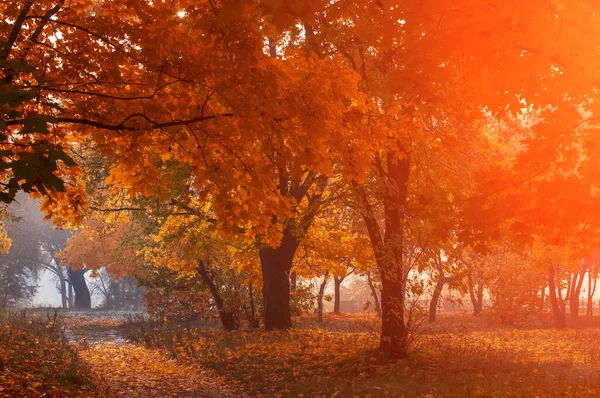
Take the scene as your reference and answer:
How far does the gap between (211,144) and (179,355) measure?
374 inches

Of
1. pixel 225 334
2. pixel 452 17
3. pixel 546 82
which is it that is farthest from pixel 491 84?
pixel 225 334

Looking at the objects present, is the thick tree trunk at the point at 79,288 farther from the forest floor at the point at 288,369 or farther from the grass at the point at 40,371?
the grass at the point at 40,371

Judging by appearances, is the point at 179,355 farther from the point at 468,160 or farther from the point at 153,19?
the point at 153,19

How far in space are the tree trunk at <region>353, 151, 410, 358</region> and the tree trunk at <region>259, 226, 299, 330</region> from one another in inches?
266

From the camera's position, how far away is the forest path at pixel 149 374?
435 inches

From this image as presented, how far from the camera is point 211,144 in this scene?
8.20 metres

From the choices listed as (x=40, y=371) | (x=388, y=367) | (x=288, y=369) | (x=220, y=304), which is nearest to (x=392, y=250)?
(x=388, y=367)

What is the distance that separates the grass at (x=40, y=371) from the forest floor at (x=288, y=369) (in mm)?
26

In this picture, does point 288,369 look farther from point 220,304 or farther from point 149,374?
point 220,304

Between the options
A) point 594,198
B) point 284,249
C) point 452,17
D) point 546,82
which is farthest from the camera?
point 284,249

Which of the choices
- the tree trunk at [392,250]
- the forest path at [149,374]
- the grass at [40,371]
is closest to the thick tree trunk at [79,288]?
the forest path at [149,374]

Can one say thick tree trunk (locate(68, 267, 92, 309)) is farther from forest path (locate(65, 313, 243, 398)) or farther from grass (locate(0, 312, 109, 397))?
grass (locate(0, 312, 109, 397))

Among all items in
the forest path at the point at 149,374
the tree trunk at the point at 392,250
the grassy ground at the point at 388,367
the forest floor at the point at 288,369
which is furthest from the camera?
the tree trunk at the point at 392,250

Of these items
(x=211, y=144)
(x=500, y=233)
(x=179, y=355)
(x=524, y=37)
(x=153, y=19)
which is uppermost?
(x=153, y=19)
